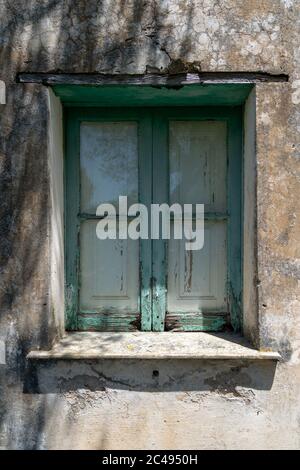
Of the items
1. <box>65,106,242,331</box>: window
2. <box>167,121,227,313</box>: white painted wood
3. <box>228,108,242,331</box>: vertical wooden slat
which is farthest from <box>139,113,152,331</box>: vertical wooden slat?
<box>228,108,242,331</box>: vertical wooden slat

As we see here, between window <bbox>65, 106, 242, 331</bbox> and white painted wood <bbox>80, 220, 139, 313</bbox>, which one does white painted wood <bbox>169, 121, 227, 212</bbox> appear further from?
white painted wood <bbox>80, 220, 139, 313</bbox>

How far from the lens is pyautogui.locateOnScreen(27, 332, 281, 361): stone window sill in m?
2.77

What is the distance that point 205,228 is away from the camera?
3.14 m

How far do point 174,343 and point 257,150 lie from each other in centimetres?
124

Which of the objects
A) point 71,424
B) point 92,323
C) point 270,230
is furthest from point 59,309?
point 270,230

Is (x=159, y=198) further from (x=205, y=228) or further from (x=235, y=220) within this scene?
(x=235, y=220)

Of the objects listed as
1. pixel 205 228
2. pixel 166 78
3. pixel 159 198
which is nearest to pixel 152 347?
pixel 205 228

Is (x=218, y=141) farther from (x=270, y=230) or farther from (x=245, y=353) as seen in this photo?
(x=245, y=353)

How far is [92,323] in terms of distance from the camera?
3145 millimetres

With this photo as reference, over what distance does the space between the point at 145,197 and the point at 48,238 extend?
2.23ft

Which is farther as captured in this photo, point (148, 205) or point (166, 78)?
point (148, 205)

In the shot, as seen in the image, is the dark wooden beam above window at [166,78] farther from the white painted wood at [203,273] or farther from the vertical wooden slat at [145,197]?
the white painted wood at [203,273]

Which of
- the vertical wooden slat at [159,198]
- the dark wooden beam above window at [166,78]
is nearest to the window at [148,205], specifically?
the vertical wooden slat at [159,198]

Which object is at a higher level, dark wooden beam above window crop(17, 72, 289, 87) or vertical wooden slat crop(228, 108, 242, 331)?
dark wooden beam above window crop(17, 72, 289, 87)
